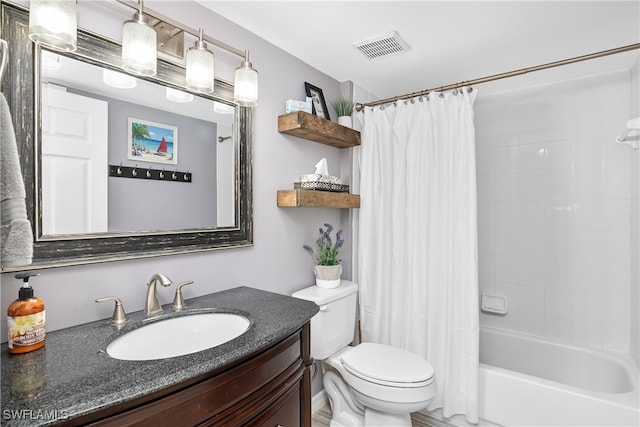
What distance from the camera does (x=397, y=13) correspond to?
163 centimetres

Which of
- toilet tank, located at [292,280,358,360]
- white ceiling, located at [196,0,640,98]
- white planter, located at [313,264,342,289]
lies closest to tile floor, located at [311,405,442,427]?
toilet tank, located at [292,280,358,360]

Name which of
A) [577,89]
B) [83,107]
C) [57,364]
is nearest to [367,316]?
[57,364]

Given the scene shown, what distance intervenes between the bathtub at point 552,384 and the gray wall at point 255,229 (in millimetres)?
1167

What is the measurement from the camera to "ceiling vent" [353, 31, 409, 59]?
1.84 m

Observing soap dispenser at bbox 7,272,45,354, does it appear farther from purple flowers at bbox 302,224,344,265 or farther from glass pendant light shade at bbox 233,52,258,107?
Result: purple flowers at bbox 302,224,344,265

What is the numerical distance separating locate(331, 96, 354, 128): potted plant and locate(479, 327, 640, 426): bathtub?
1.77 metres

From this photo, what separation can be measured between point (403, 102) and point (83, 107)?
179 centimetres

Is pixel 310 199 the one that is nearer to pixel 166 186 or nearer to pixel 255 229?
pixel 255 229

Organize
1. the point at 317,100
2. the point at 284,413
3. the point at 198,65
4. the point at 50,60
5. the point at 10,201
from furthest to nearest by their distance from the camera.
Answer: the point at 317,100 → the point at 198,65 → the point at 284,413 → the point at 50,60 → the point at 10,201

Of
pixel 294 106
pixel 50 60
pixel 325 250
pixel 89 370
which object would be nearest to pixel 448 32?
pixel 294 106

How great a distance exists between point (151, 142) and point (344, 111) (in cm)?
138

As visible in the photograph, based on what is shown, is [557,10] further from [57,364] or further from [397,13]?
[57,364]

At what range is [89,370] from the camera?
31.4 inches

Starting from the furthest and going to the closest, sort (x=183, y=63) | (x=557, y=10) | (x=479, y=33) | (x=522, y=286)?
(x=522, y=286) → (x=479, y=33) → (x=557, y=10) → (x=183, y=63)
